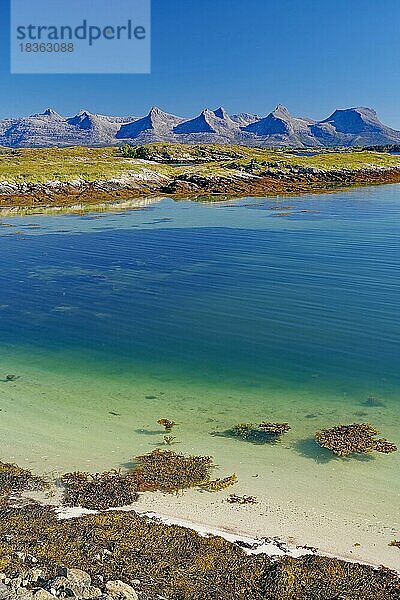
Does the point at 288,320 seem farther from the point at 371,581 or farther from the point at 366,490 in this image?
the point at 371,581

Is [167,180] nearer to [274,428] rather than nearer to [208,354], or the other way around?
[208,354]

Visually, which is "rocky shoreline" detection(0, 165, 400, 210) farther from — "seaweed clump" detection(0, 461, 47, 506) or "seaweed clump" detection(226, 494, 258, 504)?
"seaweed clump" detection(226, 494, 258, 504)

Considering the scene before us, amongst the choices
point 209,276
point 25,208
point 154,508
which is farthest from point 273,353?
point 25,208

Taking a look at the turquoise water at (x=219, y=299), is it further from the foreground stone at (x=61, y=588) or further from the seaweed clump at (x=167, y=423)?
the foreground stone at (x=61, y=588)

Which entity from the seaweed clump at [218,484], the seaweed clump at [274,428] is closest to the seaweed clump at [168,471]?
the seaweed clump at [218,484]

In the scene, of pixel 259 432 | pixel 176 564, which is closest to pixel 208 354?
pixel 259 432

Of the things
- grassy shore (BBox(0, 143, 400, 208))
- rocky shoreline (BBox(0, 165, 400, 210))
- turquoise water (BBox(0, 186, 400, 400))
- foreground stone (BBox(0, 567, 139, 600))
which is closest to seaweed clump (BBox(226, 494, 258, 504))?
foreground stone (BBox(0, 567, 139, 600))
